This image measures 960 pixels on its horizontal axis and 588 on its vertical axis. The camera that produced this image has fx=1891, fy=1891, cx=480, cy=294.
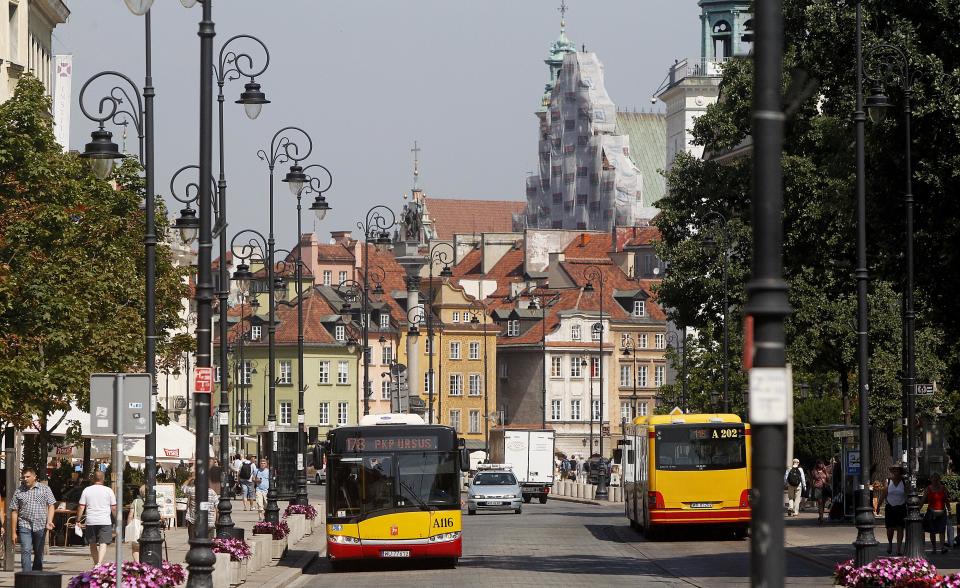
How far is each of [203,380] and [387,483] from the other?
32.3 feet

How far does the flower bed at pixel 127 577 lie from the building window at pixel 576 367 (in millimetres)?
124202

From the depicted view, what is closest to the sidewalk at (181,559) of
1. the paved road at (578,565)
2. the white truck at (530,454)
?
the paved road at (578,565)

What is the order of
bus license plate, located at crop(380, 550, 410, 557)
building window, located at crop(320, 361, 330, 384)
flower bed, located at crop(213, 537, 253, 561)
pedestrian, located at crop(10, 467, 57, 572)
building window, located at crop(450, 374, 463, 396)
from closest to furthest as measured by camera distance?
1. pedestrian, located at crop(10, 467, 57, 572)
2. flower bed, located at crop(213, 537, 253, 561)
3. bus license plate, located at crop(380, 550, 410, 557)
4. building window, located at crop(320, 361, 330, 384)
5. building window, located at crop(450, 374, 463, 396)

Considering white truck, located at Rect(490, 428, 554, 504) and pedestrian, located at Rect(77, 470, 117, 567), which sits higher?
pedestrian, located at Rect(77, 470, 117, 567)

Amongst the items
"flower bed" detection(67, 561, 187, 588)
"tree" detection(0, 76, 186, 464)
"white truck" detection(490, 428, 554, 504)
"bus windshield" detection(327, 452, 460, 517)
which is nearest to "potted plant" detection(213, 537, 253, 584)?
"bus windshield" detection(327, 452, 460, 517)

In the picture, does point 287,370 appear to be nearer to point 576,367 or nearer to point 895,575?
point 576,367

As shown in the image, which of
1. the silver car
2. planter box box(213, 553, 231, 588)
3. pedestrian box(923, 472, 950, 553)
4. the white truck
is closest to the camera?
planter box box(213, 553, 231, 588)

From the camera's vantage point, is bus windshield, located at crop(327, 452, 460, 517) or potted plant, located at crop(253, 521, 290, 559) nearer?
bus windshield, located at crop(327, 452, 460, 517)

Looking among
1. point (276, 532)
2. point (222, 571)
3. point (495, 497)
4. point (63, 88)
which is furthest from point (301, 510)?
point (63, 88)

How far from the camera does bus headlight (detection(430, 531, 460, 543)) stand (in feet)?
104

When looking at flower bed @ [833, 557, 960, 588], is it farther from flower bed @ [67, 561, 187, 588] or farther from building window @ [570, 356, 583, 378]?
building window @ [570, 356, 583, 378]

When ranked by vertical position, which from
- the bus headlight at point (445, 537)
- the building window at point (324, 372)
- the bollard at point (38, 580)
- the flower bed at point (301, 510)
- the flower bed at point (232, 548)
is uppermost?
the building window at point (324, 372)

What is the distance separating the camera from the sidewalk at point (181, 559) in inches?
1110

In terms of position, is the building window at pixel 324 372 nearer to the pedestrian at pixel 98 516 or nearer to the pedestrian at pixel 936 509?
the pedestrian at pixel 936 509
